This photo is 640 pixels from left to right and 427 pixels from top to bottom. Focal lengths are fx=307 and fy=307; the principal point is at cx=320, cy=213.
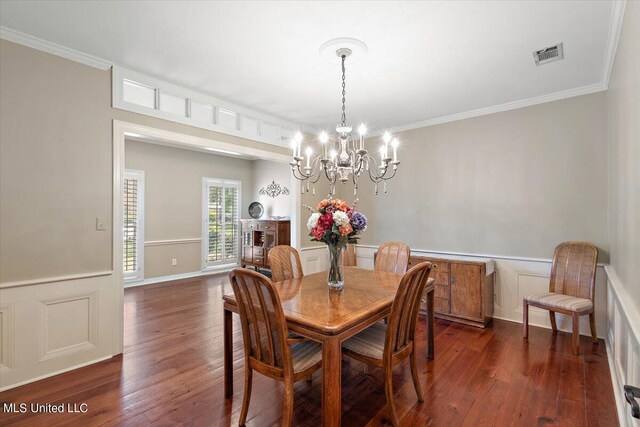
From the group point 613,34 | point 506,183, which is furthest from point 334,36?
point 506,183

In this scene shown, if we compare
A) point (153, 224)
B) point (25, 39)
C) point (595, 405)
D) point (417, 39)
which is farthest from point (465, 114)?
point (153, 224)

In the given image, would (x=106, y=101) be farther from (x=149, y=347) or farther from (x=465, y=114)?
(x=465, y=114)

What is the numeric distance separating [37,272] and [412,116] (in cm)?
444

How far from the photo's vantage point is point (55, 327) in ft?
8.52

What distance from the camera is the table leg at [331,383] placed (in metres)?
1.65

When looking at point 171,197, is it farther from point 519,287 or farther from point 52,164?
point 519,287

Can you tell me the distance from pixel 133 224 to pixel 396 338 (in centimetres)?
549

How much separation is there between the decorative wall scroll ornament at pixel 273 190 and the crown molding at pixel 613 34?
5271 millimetres

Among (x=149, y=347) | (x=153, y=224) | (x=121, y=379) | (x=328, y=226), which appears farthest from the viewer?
(x=153, y=224)

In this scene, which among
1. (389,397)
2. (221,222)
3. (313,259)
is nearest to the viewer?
(389,397)

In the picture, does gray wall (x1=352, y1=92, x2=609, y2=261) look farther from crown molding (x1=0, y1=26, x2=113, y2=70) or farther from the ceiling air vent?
crown molding (x1=0, y1=26, x2=113, y2=70)

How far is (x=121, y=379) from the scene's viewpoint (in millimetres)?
2500

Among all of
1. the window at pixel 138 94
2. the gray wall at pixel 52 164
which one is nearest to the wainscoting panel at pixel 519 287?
the window at pixel 138 94

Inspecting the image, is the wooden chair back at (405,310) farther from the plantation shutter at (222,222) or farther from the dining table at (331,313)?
the plantation shutter at (222,222)
